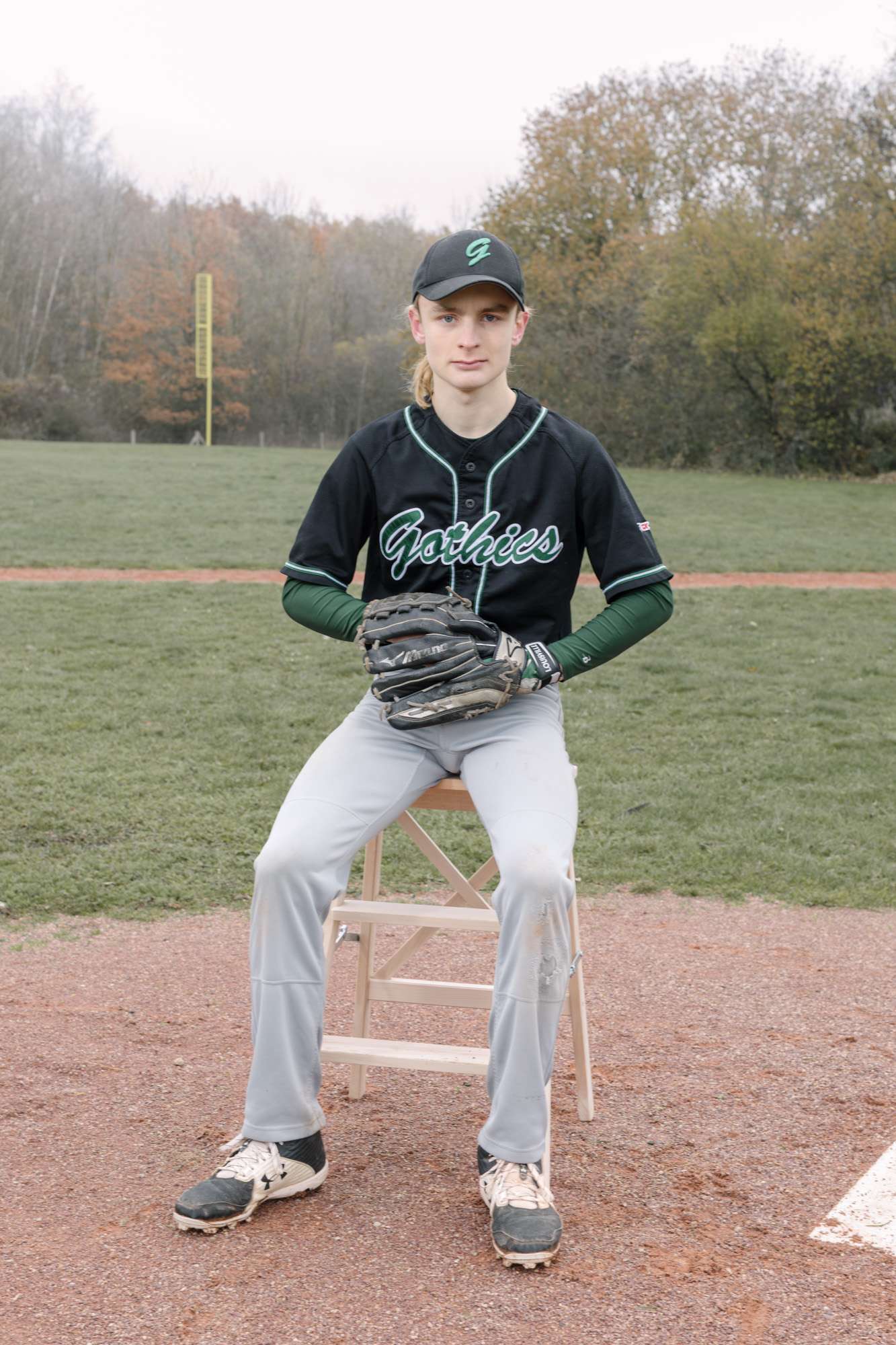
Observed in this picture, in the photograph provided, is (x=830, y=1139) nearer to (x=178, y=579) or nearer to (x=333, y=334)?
(x=178, y=579)

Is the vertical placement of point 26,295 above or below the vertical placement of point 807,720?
above

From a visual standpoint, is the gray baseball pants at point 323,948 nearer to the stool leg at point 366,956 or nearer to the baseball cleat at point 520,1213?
the baseball cleat at point 520,1213

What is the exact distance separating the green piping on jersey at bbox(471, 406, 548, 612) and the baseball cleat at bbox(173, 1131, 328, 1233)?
1.26 m

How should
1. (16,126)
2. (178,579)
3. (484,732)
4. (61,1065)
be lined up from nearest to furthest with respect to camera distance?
(484,732) < (61,1065) < (178,579) < (16,126)

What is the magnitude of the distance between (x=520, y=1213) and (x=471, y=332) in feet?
6.25

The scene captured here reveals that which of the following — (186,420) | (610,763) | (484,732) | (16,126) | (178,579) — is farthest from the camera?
(16,126)

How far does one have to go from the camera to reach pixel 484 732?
9.82 feet

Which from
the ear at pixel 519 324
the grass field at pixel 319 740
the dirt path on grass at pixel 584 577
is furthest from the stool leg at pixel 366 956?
the dirt path on grass at pixel 584 577

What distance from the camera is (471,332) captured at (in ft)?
9.89

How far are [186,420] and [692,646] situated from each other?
41.9 metres

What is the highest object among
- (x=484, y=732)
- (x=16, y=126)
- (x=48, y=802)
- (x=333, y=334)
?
(x=16, y=126)

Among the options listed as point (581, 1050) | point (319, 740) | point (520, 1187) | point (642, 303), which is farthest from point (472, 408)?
point (642, 303)

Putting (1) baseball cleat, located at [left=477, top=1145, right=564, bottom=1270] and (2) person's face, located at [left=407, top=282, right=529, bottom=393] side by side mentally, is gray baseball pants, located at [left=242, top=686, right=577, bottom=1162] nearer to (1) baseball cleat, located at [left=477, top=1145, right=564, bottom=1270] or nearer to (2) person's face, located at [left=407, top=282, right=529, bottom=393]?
(1) baseball cleat, located at [left=477, top=1145, right=564, bottom=1270]

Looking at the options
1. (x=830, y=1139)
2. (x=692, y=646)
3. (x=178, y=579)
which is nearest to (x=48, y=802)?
(x=830, y=1139)
